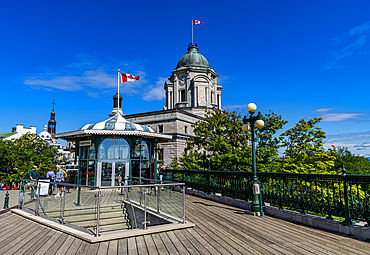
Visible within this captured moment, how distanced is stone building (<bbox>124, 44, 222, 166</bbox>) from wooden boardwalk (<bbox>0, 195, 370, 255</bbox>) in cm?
3582

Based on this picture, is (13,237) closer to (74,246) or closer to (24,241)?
(24,241)

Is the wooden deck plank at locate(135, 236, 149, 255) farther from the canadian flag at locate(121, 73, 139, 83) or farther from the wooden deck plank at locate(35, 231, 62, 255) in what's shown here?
the canadian flag at locate(121, 73, 139, 83)

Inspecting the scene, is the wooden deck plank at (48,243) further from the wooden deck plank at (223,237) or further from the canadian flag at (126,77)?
the canadian flag at (126,77)

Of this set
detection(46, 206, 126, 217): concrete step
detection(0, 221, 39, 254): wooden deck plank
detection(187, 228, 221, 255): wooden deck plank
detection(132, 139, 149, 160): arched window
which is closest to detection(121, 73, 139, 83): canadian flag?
detection(132, 139, 149, 160): arched window

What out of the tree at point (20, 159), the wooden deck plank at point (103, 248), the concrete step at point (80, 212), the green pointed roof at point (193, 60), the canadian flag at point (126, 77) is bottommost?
the wooden deck plank at point (103, 248)

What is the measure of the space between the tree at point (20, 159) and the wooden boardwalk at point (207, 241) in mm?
21969

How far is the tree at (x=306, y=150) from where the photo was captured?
65.7ft

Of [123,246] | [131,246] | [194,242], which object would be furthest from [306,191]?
[123,246]

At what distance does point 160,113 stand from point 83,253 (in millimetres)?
39394

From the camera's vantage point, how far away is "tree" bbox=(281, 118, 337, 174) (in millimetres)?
20016

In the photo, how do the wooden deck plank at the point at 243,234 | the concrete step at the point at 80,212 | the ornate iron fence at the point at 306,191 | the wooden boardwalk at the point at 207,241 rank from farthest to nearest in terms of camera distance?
the concrete step at the point at 80,212 → the ornate iron fence at the point at 306,191 → the wooden deck plank at the point at 243,234 → the wooden boardwalk at the point at 207,241

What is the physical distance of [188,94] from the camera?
55938mm

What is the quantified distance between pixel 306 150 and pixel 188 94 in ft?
122

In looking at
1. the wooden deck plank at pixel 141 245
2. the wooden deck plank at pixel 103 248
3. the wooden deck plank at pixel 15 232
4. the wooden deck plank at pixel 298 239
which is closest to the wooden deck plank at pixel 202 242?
the wooden deck plank at pixel 141 245
